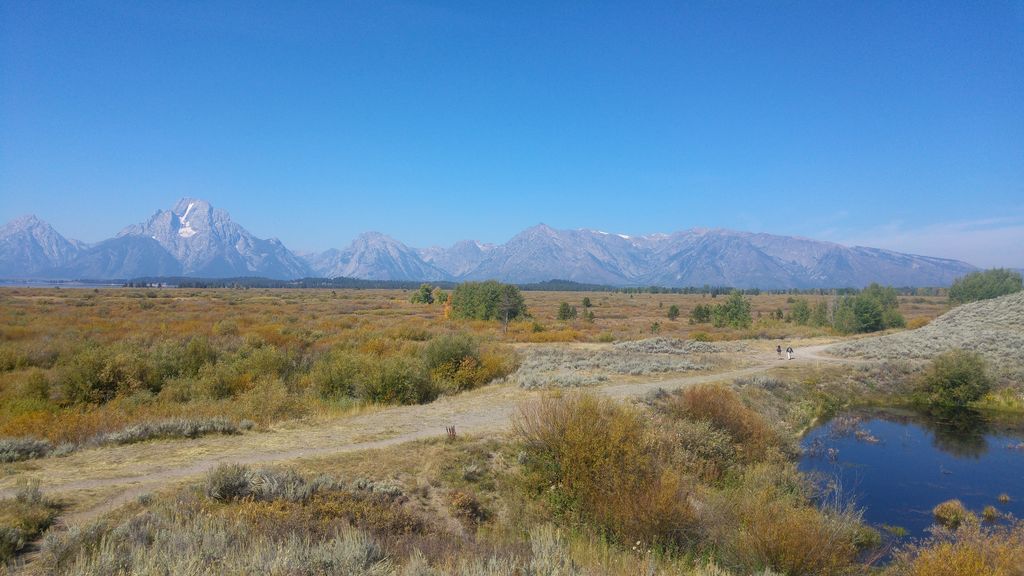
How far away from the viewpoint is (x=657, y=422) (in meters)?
14.0

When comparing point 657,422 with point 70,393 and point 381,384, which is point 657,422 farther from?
point 70,393

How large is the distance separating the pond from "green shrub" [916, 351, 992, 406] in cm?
129

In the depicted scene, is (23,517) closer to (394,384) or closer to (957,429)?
(394,384)

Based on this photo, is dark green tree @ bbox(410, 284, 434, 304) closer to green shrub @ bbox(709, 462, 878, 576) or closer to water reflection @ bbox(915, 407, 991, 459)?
water reflection @ bbox(915, 407, 991, 459)

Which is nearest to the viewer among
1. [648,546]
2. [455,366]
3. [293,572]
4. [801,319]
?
[293,572]

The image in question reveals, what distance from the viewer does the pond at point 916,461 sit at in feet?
45.8

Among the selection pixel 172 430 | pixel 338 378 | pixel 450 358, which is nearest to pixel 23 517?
pixel 172 430

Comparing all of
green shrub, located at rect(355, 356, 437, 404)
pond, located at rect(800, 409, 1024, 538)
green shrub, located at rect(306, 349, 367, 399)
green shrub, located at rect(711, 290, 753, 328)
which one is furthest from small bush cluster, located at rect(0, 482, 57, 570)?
green shrub, located at rect(711, 290, 753, 328)

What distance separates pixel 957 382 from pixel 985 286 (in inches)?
3076

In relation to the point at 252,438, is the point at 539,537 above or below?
above

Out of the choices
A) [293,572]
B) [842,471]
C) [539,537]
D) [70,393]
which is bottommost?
[842,471]

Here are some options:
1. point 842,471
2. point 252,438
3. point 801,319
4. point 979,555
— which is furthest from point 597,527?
point 801,319

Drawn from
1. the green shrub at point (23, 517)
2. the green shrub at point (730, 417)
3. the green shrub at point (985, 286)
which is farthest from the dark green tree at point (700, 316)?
the green shrub at point (23, 517)

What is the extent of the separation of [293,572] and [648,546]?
538 centimetres
